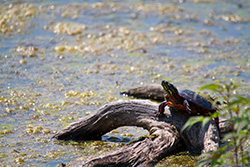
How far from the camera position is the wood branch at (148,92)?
209 inches

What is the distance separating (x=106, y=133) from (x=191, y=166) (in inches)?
48.8

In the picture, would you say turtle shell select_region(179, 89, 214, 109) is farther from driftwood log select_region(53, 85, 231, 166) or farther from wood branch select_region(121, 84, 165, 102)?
wood branch select_region(121, 84, 165, 102)

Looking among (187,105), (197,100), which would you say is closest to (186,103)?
(187,105)

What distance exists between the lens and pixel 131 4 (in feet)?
32.3

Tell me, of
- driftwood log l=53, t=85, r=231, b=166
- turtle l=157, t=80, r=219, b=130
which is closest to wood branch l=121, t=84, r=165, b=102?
driftwood log l=53, t=85, r=231, b=166

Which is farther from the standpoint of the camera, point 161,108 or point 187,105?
point 161,108

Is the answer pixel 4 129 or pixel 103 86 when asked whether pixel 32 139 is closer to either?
pixel 4 129

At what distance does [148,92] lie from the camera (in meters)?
5.39

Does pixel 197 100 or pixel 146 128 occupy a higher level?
pixel 197 100

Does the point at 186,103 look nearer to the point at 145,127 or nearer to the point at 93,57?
the point at 145,127

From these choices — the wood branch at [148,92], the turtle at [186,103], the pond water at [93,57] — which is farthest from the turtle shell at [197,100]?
the wood branch at [148,92]

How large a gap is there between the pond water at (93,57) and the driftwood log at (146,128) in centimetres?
19

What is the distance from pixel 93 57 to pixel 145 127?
315 cm

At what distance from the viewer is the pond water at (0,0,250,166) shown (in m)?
4.31
